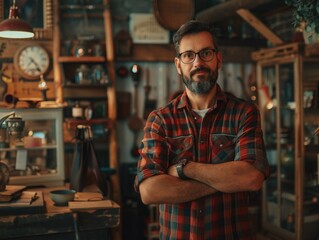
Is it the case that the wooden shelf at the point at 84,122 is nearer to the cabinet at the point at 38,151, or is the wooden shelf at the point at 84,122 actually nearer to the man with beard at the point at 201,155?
the cabinet at the point at 38,151

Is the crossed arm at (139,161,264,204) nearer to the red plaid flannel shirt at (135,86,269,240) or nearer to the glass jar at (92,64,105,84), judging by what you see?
the red plaid flannel shirt at (135,86,269,240)

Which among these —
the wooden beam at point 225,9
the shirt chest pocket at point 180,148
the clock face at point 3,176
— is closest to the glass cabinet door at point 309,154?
the wooden beam at point 225,9

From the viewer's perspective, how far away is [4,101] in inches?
148

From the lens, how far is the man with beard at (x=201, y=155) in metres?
2.04

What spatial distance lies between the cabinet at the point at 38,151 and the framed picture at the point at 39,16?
1.19 metres

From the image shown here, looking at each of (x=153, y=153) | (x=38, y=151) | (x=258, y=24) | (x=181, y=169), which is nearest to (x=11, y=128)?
(x=38, y=151)

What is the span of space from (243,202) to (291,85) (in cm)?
285

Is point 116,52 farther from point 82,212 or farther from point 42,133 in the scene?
point 82,212

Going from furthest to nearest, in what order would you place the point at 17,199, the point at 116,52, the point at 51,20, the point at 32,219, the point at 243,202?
the point at 116,52 → the point at 51,20 → the point at 17,199 → the point at 32,219 → the point at 243,202

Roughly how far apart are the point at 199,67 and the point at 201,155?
1.38 feet

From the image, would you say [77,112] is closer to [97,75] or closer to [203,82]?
[97,75]

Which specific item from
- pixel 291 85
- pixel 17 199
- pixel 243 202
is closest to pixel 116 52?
pixel 291 85

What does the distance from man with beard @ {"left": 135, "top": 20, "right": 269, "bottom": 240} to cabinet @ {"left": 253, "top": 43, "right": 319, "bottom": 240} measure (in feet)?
6.73

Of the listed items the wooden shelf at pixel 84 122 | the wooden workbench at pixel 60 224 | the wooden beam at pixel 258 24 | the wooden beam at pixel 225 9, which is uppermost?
the wooden beam at pixel 225 9
